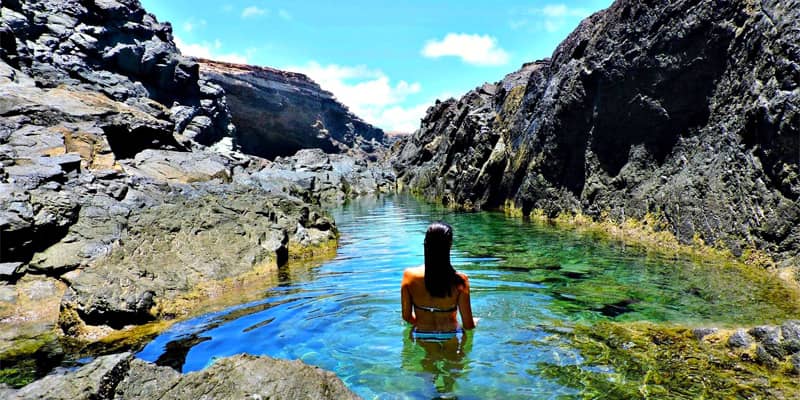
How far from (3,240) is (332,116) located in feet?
362

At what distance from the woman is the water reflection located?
Answer: 0.15m

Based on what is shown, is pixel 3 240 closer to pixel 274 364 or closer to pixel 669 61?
pixel 274 364

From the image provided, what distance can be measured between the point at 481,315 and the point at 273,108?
3480 inches

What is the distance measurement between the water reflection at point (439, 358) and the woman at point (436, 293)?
0.15 metres

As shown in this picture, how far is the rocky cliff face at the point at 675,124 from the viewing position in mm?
9562

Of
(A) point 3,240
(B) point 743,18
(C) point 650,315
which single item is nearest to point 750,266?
(C) point 650,315

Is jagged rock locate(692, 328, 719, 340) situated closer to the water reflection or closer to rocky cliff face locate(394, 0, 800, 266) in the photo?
the water reflection

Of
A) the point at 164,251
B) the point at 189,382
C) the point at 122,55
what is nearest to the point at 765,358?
the point at 189,382

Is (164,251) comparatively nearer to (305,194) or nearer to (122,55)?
(305,194)

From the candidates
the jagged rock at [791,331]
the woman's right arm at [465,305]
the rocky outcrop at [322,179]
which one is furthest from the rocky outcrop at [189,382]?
the rocky outcrop at [322,179]

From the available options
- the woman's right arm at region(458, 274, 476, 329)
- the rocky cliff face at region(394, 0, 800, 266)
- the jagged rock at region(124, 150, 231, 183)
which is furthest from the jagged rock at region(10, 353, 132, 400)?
the jagged rock at region(124, 150, 231, 183)

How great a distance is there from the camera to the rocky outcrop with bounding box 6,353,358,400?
2969mm

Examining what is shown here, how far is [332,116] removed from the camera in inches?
4560

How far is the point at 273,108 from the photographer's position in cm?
8956
